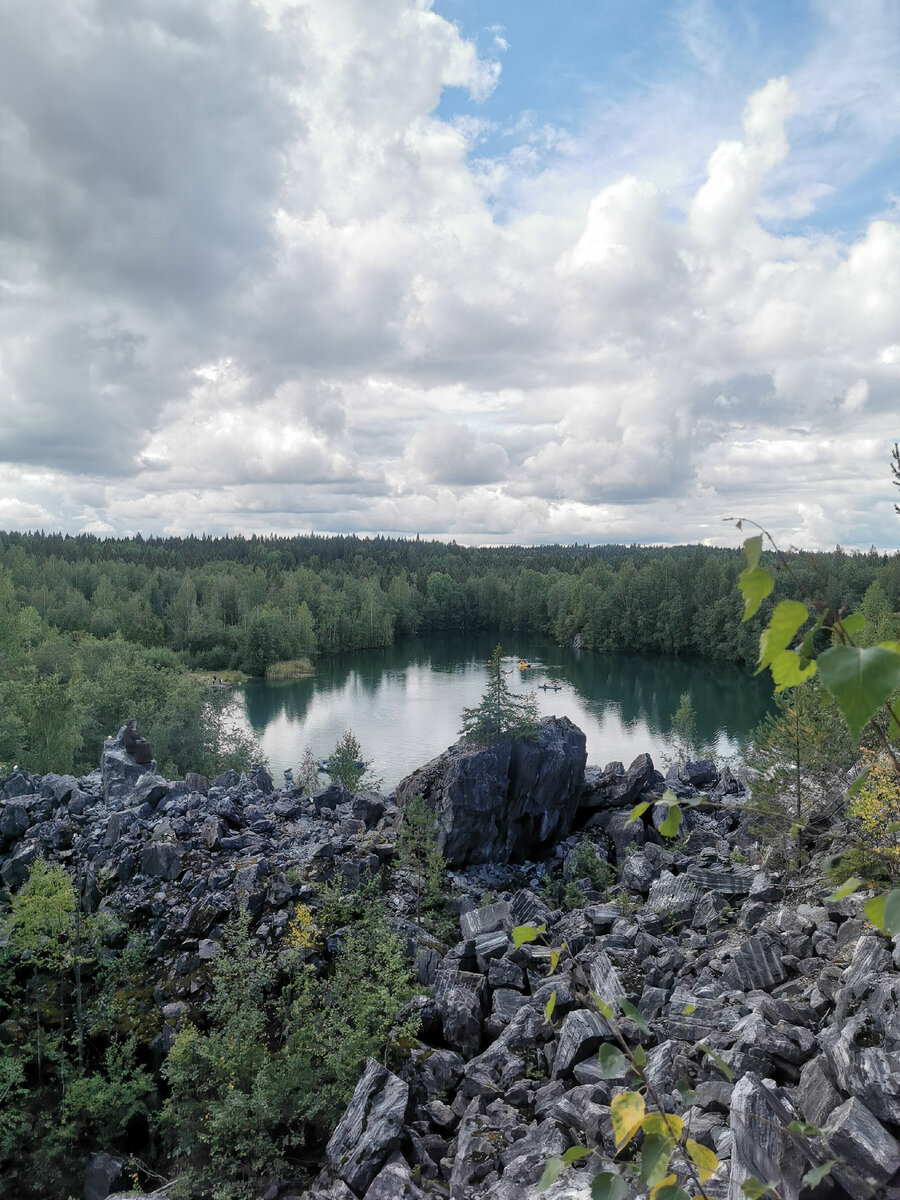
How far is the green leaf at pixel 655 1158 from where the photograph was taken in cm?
161

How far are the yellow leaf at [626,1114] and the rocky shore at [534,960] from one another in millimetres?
198

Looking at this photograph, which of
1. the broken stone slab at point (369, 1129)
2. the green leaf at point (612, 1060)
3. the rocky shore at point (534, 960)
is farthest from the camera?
the broken stone slab at point (369, 1129)

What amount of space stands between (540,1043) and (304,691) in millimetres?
56987

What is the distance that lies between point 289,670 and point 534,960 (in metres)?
66.3

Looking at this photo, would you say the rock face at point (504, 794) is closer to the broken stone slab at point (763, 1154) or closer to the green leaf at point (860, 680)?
the broken stone slab at point (763, 1154)

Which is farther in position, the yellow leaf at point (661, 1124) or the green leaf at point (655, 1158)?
the yellow leaf at point (661, 1124)

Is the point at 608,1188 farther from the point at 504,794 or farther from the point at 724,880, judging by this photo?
the point at 504,794

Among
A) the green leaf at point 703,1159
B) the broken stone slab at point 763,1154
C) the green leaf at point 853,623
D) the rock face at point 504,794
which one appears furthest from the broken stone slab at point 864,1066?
the rock face at point 504,794

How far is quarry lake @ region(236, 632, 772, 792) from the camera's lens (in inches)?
1662

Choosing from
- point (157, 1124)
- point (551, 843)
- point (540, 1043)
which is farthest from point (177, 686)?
point (540, 1043)

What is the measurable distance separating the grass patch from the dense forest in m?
0.83

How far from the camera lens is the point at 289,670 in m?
74.8

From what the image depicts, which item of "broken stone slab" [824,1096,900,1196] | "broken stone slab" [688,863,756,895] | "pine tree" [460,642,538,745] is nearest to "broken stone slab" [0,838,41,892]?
"pine tree" [460,642,538,745]

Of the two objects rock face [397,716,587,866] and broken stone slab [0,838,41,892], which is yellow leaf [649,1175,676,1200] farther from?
rock face [397,716,587,866]
